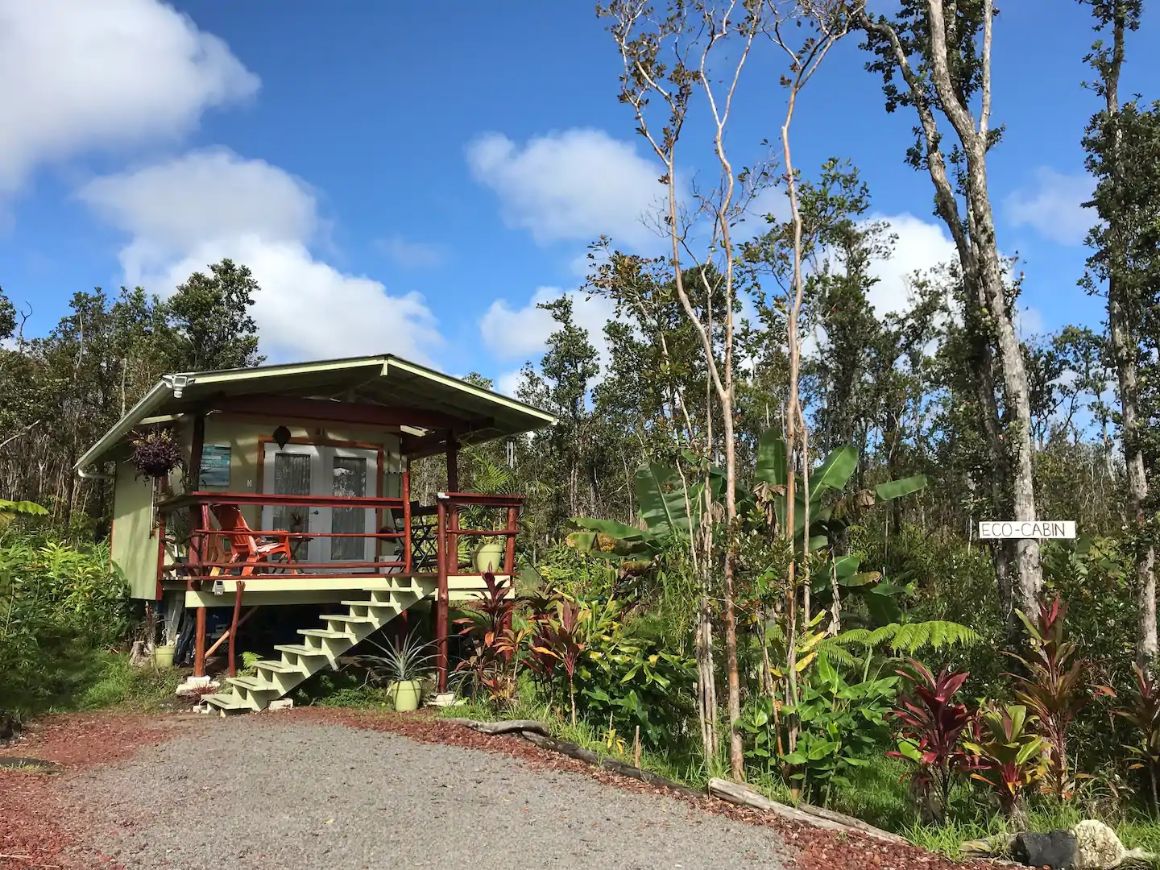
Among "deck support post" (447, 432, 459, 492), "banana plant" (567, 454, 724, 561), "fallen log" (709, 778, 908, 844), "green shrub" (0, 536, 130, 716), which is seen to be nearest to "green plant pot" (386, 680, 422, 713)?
"banana plant" (567, 454, 724, 561)

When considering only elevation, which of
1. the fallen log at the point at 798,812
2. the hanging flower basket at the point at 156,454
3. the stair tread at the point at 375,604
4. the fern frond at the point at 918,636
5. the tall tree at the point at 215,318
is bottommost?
the fallen log at the point at 798,812

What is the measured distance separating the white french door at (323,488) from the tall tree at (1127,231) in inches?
384

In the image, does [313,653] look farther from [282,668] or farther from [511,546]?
[511,546]

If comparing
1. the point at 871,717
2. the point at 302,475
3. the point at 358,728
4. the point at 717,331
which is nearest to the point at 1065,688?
the point at 871,717

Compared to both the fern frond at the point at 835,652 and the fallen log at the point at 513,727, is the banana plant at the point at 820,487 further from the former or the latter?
the fallen log at the point at 513,727

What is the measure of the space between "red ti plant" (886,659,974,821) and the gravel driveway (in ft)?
4.22

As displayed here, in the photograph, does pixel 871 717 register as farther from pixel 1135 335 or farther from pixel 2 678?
pixel 2 678

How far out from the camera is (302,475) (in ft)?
43.1

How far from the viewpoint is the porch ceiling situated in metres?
10.9

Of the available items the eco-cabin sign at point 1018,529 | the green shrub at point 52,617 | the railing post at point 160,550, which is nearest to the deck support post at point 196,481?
the railing post at point 160,550

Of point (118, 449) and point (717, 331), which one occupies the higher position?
point (717, 331)

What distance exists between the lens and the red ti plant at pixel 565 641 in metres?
8.42

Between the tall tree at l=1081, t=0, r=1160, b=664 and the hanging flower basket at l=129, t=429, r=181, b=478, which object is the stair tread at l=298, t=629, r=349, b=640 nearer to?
the hanging flower basket at l=129, t=429, r=181, b=478

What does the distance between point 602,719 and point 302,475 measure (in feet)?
21.9
